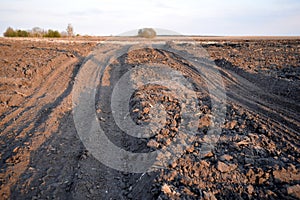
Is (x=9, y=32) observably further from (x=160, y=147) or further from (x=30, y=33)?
(x=160, y=147)

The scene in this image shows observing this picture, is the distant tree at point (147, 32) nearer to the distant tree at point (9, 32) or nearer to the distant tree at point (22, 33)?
the distant tree at point (22, 33)

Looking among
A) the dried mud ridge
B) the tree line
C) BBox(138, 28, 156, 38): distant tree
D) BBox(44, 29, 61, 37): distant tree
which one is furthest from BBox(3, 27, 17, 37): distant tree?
the dried mud ridge

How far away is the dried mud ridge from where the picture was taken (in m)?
3.82

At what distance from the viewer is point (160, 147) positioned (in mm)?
4973

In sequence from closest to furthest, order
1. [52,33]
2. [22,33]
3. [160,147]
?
[160,147]
[22,33]
[52,33]

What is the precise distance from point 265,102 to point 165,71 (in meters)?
5.05

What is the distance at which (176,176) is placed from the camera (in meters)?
3.96

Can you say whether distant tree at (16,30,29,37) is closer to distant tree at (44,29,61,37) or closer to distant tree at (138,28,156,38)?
distant tree at (44,29,61,37)

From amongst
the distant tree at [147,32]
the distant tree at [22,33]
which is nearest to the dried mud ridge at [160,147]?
Result: the distant tree at [147,32]

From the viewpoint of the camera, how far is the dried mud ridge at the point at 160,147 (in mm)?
3818

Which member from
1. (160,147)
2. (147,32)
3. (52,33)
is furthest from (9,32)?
(160,147)

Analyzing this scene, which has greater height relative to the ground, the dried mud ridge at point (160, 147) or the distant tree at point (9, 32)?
the distant tree at point (9, 32)

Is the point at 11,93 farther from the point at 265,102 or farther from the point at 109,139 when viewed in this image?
the point at 265,102

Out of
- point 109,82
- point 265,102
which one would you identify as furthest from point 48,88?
point 265,102
